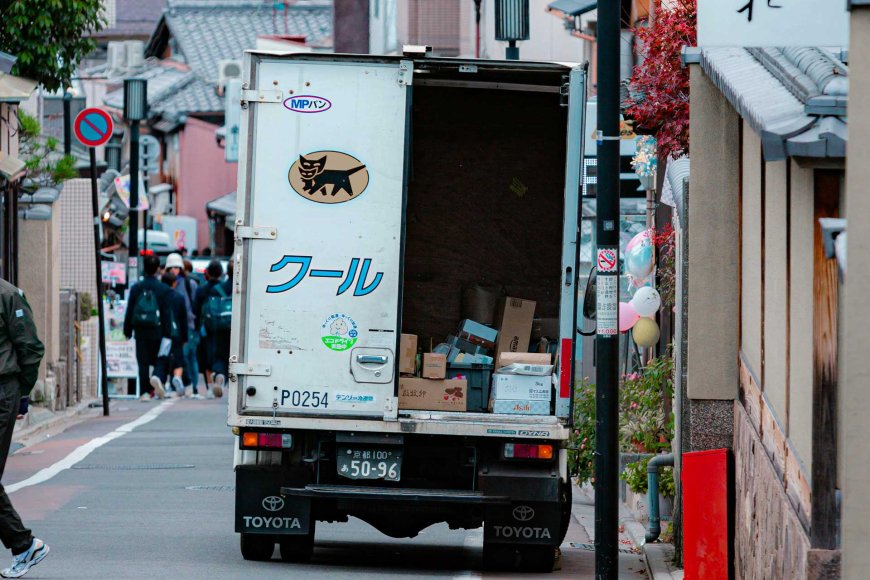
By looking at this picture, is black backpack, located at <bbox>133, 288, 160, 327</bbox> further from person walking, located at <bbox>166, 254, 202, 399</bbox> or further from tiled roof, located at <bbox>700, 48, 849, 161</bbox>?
tiled roof, located at <bbox>700, 48, 849, 161</bbox>

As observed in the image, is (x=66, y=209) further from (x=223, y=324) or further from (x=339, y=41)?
(x=339, y=41)

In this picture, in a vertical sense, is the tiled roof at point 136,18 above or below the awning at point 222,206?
above

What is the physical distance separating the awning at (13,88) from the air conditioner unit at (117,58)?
56114 millimetres

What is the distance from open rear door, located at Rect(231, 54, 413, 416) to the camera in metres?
11.1

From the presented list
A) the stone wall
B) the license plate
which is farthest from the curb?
the stone wall

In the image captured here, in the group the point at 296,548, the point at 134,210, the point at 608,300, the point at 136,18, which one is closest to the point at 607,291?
the point at 608,300

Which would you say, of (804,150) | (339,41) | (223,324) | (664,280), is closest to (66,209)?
(223,324)

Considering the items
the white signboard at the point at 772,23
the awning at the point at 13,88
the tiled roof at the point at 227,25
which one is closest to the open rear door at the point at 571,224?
the white signboard at the point at 772,23

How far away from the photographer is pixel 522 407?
450 inches

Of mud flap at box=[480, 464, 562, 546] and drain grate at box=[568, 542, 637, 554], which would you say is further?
drain grate at box=[568, 542, 637, 554]

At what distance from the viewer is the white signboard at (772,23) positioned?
907 cm

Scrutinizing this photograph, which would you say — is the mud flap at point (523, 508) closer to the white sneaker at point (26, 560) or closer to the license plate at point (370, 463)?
the license plate at point (370, 463)

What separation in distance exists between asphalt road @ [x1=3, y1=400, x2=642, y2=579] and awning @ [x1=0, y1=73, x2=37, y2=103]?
3.92 metres

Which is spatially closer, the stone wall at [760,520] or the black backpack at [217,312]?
the stone wall at [760,520]
